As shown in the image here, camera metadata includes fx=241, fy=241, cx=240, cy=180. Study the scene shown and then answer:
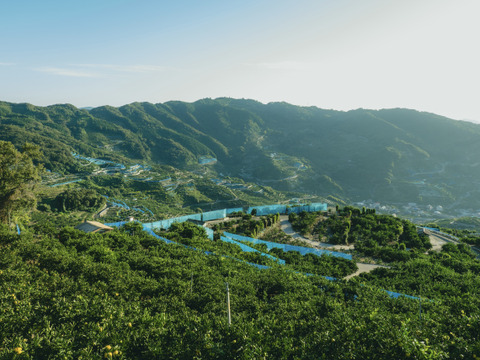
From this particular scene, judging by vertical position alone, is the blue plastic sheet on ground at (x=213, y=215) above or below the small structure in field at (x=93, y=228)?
below

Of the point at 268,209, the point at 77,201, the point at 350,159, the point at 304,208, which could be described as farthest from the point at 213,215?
the point at 350,159

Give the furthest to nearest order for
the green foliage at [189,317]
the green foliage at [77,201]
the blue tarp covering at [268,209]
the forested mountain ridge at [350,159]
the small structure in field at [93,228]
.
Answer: the forested mountain ridge at [350,159], the green foliage at [77,201], the blue tarp covering at [268,209], the small structure in field at [93,228], the green foliage at [189,317]

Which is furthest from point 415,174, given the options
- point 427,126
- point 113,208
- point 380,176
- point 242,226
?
point 113,208

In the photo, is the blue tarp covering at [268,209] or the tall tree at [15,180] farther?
the blue tarp covering at [268,209]

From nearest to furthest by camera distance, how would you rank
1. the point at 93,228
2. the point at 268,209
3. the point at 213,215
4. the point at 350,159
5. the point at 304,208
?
the point at 93,228 < the point at 213,215 < the point at 268,209 < the point at 304,208 < the point at 350,159

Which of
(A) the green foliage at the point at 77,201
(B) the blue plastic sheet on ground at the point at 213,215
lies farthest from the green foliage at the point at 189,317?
(A) the green foliage at the point at 77,201

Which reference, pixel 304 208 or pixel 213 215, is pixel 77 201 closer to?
pixel 213 215

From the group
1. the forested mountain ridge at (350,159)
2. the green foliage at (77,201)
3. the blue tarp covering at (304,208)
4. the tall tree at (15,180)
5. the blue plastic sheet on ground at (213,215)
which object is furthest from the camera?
the forested mountain ridge at (350,159)

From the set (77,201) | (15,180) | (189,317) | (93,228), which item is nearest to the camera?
(189,317)

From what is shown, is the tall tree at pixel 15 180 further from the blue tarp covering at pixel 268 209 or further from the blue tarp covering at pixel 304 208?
the blue tarp covering at pixel 304 208
